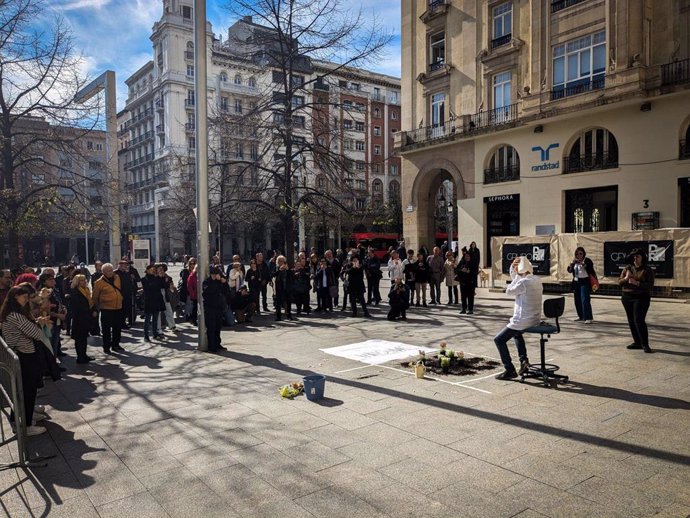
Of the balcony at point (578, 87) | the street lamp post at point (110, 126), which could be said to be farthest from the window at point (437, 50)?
the street lamp post at point (110, 126)

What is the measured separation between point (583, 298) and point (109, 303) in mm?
10995

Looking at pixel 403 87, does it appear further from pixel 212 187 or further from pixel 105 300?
pixel 105 300

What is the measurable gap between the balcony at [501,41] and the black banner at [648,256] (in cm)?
1463

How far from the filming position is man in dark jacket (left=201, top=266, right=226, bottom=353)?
1042 centimetres

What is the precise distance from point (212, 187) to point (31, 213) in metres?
6.21

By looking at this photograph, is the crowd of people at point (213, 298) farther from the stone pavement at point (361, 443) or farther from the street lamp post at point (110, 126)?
the street lamp post at point (110, 126)

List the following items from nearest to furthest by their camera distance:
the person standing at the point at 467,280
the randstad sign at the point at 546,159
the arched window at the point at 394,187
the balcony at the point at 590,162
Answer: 1. the person standing at the point at 467,280
2. the balcony at the point at 590,162
3. the randstad sign at the point at 546,159
4. the arched window at the point at 394,187

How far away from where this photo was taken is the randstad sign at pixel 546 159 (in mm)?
25516

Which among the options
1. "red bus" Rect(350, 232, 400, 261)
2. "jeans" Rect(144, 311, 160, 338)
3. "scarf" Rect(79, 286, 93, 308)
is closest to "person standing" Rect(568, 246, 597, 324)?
"jeans" Rect(144, 311, 160, 338)

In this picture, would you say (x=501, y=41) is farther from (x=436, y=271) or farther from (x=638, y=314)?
(x=638, y=314)

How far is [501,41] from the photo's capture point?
91.1 ft

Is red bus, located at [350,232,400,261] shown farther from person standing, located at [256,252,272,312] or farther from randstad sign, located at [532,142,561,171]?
person standing, located at [256,252,272,312]

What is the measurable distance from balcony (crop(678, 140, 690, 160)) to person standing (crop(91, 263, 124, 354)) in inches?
873

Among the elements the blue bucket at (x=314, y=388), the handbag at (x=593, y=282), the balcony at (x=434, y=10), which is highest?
the balcony at (x=434, y=10)
